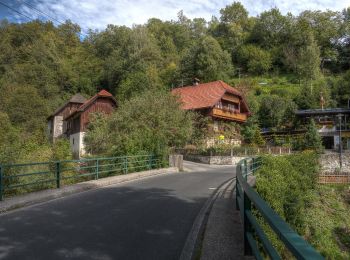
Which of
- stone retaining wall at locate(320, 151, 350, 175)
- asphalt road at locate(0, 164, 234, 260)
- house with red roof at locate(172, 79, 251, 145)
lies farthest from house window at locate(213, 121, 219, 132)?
asphalt road at locate(0, 164, 234, 260)

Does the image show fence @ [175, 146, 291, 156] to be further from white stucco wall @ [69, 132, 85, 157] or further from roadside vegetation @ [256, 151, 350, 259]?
white stucco wall @ [69, 132, 85, 157]

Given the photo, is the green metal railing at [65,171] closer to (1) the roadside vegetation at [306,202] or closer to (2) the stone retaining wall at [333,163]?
(1) the roadside vegetation at [306,202]

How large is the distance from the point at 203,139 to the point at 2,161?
2683 cm

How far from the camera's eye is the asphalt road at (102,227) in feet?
18.8

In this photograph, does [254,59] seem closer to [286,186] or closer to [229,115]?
[229,115]

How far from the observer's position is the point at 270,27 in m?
89.4

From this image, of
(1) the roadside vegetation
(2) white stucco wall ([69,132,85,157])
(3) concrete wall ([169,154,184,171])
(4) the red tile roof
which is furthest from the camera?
(4) the red tile roof

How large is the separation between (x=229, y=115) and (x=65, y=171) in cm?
3080

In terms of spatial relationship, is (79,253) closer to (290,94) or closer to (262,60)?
(290,94)

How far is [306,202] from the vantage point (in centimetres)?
1886

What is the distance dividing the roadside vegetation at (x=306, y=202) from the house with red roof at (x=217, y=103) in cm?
1866

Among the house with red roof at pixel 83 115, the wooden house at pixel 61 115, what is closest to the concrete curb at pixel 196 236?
the house with red roof at pixel 83 115

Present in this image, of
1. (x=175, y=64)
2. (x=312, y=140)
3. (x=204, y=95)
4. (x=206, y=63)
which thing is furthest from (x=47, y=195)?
(x=175, y=64)

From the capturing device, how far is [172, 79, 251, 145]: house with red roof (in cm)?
4381
